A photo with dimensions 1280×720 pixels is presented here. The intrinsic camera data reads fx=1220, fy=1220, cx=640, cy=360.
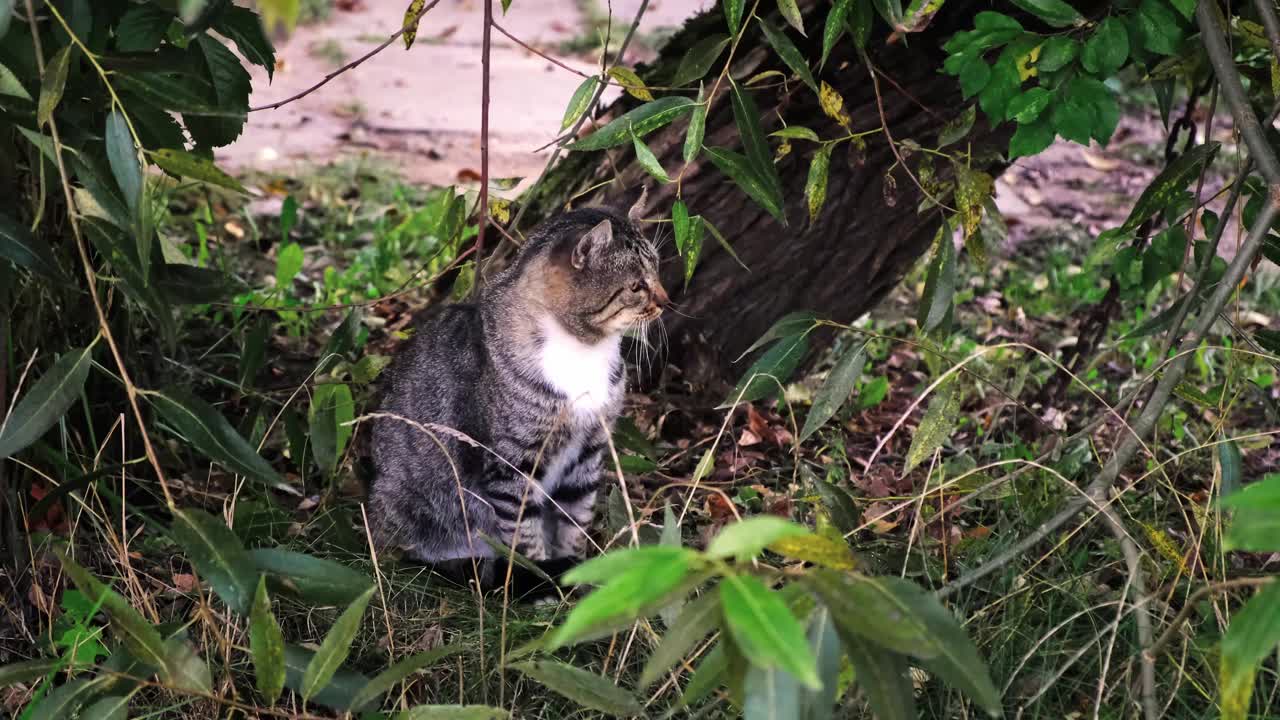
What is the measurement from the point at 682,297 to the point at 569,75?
3.70 metres

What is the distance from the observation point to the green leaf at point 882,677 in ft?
4.52

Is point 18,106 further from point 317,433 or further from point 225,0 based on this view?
point 317,433

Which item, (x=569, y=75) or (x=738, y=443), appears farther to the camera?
(x=569, y=75)

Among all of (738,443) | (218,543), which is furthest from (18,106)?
(738,443)

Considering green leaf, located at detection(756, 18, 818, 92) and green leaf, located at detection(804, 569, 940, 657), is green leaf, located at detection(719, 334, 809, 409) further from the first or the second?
green leaf, located at detection(804, 569, 940, 657)

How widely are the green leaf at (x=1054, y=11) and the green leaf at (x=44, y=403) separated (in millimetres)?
1676

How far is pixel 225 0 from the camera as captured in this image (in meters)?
2.12

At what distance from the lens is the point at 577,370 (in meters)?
2.86

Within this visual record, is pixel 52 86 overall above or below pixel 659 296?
above

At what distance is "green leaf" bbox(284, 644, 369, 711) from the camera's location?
1952mm

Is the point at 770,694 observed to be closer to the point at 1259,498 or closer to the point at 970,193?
the point at 1259,498

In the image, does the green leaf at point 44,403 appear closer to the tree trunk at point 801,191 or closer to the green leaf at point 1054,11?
the tree trunk at point 801,191

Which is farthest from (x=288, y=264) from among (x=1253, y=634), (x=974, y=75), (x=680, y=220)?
(x=1253, y=634)

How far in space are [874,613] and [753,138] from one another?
1201 millimetres
